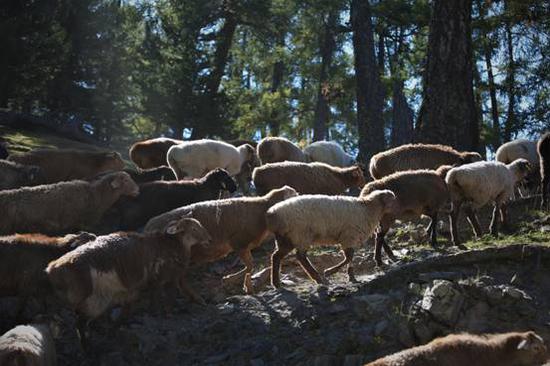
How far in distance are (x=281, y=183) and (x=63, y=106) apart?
59.9 feet

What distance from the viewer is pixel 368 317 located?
8766 mm

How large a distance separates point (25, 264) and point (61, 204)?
3.04 metres

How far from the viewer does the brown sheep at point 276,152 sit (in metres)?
19.6

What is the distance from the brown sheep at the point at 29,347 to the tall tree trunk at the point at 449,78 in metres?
10.2

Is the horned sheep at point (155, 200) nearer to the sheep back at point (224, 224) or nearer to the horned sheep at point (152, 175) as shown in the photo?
the horned sheep at point (152, 175)

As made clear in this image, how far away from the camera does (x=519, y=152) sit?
63.5 ft

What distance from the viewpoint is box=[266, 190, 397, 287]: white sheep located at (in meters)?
10.9

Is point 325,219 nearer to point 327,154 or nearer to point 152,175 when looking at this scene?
point 152,175

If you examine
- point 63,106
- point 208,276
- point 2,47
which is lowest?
point 208,276

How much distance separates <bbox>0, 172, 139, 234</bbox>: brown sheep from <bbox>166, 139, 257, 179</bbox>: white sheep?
3.15m

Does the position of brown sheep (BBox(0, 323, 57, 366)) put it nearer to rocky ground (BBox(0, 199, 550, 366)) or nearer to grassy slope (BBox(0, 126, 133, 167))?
→ rocky ground (BBox(0, 199, 550, 366))

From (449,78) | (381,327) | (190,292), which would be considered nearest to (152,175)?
(190,292)

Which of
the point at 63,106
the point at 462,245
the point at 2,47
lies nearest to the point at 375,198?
the point at 462,245

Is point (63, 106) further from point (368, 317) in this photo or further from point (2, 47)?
point (368, 317)
